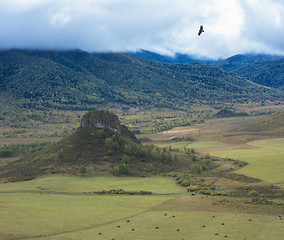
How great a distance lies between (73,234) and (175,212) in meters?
25.0

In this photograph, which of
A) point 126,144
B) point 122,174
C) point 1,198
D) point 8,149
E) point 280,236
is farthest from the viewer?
point 8,149

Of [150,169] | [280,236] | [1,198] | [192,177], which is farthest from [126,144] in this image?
[280,236]

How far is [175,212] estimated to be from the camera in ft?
238

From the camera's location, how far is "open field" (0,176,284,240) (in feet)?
186

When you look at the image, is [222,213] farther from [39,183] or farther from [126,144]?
[126,144]

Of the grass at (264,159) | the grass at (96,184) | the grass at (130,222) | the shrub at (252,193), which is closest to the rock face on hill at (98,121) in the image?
the grass at (96,184)

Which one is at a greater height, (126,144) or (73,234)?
(126,144)

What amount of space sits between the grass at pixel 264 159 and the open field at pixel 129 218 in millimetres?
37180

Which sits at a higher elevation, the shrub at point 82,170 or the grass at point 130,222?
the shrub at point 82,170

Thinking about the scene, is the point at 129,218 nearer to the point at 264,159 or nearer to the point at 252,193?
the point at 252,193

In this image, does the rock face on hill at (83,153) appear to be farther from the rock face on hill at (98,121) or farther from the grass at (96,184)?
the grass at (96,184)

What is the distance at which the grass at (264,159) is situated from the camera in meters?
115

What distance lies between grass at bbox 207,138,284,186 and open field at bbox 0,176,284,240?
37180 mm

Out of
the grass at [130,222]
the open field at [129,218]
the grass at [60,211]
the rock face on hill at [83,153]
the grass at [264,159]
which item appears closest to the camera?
the grass at [130,222]
